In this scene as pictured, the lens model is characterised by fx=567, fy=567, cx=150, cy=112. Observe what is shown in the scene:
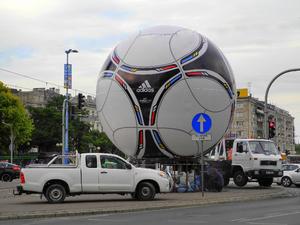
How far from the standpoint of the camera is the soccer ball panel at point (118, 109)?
21.0 m

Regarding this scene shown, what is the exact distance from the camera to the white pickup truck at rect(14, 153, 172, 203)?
709 inches

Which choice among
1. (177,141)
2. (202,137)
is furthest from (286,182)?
(202,137)

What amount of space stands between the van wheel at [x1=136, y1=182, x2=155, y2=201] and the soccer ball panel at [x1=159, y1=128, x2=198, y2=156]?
280cm

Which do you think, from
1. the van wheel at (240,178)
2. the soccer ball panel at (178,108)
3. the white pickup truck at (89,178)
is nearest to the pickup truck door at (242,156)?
the van wheel at (240,178)

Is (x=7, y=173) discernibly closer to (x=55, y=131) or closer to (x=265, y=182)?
(x=265, y=182)

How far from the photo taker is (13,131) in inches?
2894

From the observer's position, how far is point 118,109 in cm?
2125

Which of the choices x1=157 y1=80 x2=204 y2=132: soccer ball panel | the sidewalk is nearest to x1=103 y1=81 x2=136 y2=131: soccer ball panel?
x1=157 y1=80 x2=204 y2=132: soccer ball panel

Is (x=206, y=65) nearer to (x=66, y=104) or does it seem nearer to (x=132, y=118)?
(x=132, y=118)

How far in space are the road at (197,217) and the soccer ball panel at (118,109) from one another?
566cm

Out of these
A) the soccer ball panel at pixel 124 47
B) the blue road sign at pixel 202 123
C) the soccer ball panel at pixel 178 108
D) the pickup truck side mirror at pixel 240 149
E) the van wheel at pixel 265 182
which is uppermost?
the soccer ball panel at pixel 124 47

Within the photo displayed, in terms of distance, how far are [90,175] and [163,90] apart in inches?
172

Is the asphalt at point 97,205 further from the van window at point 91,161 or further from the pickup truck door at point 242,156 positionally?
the pickup truck door at point 242,156

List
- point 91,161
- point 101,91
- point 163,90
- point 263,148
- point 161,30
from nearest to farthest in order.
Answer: point 91,161 < point 163,90 < point 161,30 < point 101,91 < point 263,148
